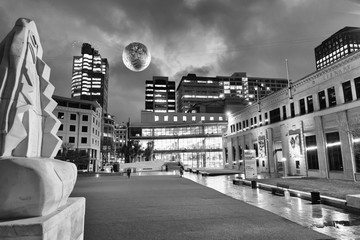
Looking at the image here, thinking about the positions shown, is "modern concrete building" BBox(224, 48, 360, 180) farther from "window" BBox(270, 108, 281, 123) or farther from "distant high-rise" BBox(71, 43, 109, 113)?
"distant high-rise" BBox(71, 43, 109, 113)

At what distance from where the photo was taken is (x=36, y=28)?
6.07 meters

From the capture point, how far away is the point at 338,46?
469 ft

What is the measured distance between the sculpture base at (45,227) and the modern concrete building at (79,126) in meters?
66.4

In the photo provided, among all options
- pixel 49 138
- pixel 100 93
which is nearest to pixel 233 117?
pixel 49 138

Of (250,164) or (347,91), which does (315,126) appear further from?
(250,164)

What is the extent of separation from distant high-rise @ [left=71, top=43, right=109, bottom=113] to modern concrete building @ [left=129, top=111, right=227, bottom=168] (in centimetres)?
8765

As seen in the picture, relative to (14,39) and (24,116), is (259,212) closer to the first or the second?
(24,116)

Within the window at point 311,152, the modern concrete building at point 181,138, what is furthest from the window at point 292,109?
the modern concrete building at point 181,138

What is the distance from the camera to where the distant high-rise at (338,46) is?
135750 millimetres

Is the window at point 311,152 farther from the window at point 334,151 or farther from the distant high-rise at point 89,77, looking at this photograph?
the distant high-rise at point 89,77

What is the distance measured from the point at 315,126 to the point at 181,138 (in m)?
68.2

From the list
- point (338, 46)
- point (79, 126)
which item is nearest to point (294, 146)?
point (79, 126)

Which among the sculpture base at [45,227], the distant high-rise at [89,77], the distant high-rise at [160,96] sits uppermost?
the distant high-rise at [89,77]

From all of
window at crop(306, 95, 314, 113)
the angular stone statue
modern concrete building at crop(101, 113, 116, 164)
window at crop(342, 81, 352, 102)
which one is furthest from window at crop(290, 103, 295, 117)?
modern concrete building at crop(101, 113, 116, 164)
